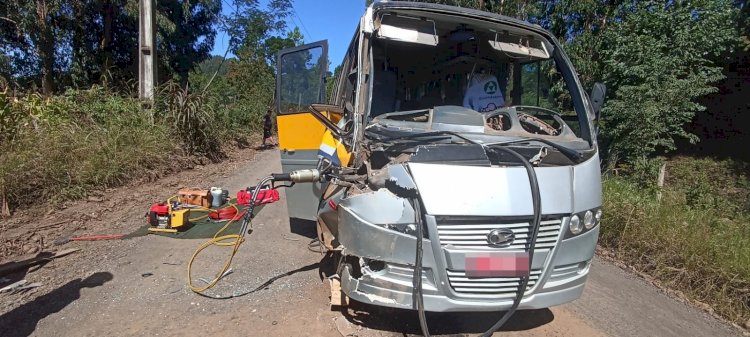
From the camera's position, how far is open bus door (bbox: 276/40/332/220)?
15.1 ft

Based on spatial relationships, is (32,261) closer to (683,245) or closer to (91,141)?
(91,141)

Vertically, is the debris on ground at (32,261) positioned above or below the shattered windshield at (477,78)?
below

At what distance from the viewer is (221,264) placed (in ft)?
14.8

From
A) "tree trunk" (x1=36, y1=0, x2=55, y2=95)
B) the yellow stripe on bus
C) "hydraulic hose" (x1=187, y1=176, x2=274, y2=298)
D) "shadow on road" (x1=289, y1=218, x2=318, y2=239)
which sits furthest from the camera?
"tree trunk" (x1=36, y1=0, x2=55, y2=95)

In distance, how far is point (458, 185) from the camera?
8.93 feet

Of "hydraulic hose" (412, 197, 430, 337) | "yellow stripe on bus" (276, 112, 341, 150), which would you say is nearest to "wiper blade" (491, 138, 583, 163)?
"hydraulic hose" (412, 197, 430, 337)

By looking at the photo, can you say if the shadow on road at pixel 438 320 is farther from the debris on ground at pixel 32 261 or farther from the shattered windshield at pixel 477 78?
the debris on ground at pixel 32 261

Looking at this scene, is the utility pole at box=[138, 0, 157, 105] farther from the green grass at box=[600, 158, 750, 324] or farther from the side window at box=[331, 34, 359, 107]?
the green grass at box=[600, 158, 750, 324]

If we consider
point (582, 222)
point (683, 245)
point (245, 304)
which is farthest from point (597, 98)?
point (245, 304)

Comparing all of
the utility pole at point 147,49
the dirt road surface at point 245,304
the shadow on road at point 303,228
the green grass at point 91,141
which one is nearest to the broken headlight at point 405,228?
the dirt road surface at point 245,304

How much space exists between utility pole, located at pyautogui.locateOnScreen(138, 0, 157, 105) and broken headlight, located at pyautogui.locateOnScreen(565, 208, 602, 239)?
9.90 meters

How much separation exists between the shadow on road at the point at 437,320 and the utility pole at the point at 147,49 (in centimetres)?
885

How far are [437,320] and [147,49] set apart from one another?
983 centimetres

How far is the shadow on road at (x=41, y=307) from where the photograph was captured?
318 cm
